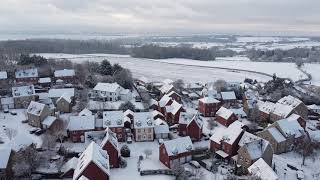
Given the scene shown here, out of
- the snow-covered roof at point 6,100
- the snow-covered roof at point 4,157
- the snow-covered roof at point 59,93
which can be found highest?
the snow-covered roof at point 59,93

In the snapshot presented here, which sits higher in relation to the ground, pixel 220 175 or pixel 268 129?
pixel 268 129

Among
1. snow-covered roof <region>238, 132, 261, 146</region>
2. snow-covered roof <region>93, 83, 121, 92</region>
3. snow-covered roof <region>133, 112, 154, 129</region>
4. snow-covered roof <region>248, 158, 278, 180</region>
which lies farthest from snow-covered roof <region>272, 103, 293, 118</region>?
snow-covered roof <region>93, 83, 121, 92</region>

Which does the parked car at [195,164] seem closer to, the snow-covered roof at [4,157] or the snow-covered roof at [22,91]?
the snow-covered roof at [4,157]

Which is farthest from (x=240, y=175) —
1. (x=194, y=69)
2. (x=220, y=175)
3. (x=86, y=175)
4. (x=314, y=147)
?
(x=194, y=69)

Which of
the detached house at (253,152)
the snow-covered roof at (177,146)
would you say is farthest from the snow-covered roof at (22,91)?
the detached house at (253,152)

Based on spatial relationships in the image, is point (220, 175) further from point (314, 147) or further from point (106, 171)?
point (314, 147)

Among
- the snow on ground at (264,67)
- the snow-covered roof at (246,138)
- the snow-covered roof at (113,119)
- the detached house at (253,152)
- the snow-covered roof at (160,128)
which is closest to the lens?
the detached house at (253,152)
